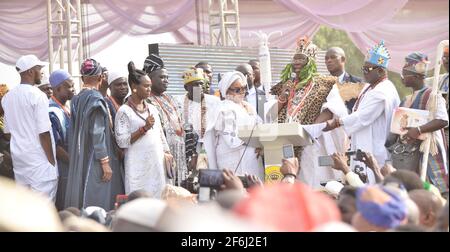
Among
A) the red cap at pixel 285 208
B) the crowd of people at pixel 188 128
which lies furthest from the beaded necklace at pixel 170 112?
the red cap at pixel 285 208

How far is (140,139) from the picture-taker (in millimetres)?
9891

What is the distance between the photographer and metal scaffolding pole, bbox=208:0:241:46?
15.3m

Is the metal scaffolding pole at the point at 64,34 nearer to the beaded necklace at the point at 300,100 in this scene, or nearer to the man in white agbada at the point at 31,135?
the man in white agbada at the point at 31,135

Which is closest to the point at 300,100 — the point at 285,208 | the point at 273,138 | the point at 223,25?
the point at 273,138

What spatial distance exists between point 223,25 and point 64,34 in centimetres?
206

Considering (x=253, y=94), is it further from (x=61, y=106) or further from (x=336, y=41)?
(x=336, y=41)

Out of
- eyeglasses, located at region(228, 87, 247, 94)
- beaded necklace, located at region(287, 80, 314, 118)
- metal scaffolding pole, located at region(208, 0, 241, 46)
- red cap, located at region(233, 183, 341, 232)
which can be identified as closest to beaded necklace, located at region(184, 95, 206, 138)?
eyeglasses, located at region(228, 87, 247, 94)

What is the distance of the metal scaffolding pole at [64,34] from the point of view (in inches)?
563

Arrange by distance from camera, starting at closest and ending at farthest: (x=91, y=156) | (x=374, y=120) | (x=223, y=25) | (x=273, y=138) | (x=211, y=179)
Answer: (x=211, y=179), (x=273, y=138), (x=91, y=156), (x=374, y=120), (x=223, y=25)

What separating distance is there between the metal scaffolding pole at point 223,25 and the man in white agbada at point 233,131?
508cm

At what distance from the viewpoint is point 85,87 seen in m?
10.3
